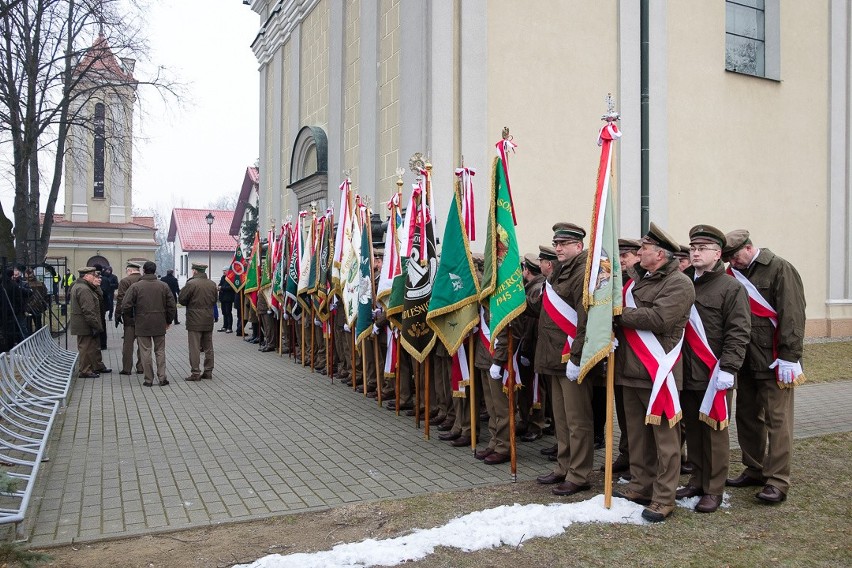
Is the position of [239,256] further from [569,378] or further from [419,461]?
[569,378]

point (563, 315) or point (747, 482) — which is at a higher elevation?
point (563, 315)

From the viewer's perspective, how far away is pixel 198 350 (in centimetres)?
1216

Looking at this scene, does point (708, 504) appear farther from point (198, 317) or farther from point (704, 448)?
point (198, 317)

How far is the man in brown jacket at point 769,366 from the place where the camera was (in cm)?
559

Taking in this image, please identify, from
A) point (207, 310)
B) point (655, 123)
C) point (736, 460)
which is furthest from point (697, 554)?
point (655, 123)

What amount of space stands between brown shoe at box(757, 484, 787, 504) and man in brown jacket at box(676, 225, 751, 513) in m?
0.32

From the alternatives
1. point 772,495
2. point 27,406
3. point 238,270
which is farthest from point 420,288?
point 238,270

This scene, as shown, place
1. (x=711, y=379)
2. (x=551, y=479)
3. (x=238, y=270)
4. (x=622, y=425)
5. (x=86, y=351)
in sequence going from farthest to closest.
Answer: (x=238, y=270) < (x=86, y=351) < (x=622, y=425) < (x=551, y=479) < (x=711, y=379)

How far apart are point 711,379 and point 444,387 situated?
351 centimetres

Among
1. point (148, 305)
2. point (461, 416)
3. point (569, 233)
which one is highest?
point (569, 233)

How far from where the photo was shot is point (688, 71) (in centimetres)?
1584

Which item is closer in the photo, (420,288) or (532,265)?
(532,265)

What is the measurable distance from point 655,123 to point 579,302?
10.5 meters

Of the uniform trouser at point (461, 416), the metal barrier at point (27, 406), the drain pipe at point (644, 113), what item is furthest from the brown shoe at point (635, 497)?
the drain pipe at point (644, 113)
